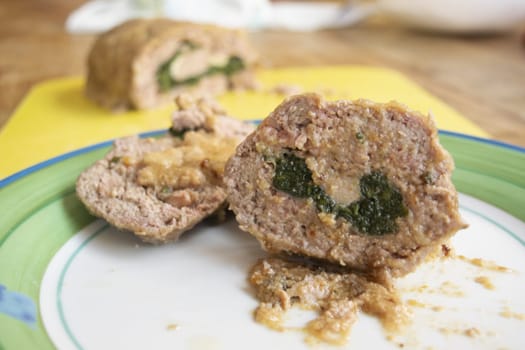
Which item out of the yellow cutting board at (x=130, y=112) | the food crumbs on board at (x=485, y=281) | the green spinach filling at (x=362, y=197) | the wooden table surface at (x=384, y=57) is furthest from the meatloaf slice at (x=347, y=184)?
the wooden table surface at (x=384, y=57)

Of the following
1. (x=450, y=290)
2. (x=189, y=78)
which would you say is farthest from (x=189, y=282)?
(x=189, y=78)

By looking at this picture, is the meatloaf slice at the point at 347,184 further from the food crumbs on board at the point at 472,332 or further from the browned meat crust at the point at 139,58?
the browned meat crust at the point at 139,58

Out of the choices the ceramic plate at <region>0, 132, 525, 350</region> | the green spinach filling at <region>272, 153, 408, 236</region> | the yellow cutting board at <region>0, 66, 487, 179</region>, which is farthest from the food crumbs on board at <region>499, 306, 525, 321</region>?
the yellow cutting board at <region>0, 66, 487, 179</region>

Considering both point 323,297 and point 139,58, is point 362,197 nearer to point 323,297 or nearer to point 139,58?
point 323,297

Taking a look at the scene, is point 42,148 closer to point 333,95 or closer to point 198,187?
point 198,187

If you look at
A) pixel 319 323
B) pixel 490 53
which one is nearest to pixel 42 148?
pixel 319 323

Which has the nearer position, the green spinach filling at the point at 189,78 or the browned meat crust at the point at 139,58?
the browned meat crust at the point at 139,58
